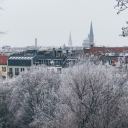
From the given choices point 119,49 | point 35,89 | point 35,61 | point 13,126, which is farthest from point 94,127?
point 119,49

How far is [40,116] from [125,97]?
1010 cm

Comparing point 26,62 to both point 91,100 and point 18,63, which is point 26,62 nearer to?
point 18,63

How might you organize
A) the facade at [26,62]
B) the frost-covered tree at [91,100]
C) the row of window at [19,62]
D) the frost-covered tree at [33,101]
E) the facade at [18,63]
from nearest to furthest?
the frost-covered tree at [91,100] → the frost-covered tree at [33,101] → the facade at [26,62] → the facade at [18,63] → the row of window at [19,62]

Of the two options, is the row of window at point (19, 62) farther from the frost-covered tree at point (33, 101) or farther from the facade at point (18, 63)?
the frost-covered tree at point (33, 101)

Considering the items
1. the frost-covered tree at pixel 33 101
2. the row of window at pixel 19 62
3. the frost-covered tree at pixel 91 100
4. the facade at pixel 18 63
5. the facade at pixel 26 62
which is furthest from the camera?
the row of window at pixel 19 62

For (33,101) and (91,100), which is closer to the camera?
(91,100)

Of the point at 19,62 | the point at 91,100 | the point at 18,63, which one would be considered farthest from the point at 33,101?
the point at 18,63

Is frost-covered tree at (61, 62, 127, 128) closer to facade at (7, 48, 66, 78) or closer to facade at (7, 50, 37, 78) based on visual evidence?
facade at (7, 48, 66, 78)

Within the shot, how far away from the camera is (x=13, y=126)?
1143 inches

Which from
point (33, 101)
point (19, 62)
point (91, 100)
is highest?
point (19, 62)

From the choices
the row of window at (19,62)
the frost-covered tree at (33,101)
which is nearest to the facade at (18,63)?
the row of window at (19,62)

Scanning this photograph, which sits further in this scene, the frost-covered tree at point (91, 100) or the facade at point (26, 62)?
the facade at point (26, 62)

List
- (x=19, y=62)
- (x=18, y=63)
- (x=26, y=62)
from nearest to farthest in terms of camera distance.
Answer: (x=26, y=62) → (x=19, y=62) → (x=18, y=63)

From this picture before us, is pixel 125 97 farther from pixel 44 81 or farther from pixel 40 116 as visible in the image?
pixel 44 81
